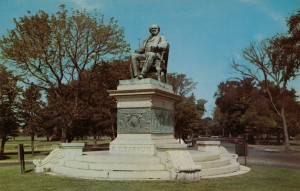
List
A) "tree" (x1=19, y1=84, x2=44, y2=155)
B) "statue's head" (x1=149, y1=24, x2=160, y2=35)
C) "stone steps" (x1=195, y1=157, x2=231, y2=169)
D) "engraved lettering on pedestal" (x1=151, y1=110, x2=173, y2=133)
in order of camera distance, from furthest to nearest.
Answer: "tree" (x1=19, y1=84, x2=44, y2=155)
"statue's head" (x1=149, y1=24, x2=160, y2=35)
"engraved lettering on pedestal" (x1=151, y1=110, x2=173, y2=133)
"stone steps" (x1=195, y1=157, x2=231, y2=169)

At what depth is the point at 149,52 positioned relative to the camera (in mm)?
14539

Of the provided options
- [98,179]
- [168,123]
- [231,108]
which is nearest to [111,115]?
[168,123]

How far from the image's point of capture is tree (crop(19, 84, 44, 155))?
1270 inches

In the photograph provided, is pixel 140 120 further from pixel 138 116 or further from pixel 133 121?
pixel 133 121

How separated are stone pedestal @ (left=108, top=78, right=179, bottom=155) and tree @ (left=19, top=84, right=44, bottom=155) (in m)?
18.8

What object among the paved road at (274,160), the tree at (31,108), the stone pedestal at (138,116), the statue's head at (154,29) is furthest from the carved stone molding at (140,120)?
the tree at (31,108)

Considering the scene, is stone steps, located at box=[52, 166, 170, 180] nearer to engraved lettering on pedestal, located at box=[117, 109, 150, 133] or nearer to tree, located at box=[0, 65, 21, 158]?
engraved lettering on pedestal, located at box=[117, 109, 150, 133]

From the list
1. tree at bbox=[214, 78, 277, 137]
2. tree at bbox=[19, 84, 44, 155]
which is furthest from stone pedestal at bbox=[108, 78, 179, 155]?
tree at bbox=[214, 78, 277, 137]

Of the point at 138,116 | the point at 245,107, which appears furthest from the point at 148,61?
the point at 245,107

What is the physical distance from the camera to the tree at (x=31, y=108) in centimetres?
3225

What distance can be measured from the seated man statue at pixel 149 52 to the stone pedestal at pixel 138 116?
813 mm

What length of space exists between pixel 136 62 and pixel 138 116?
8.23 ft

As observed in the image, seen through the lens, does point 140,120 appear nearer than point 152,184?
No

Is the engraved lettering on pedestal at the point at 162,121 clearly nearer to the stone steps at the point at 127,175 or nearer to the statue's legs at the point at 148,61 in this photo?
the statue's legs at the point at 148,61
